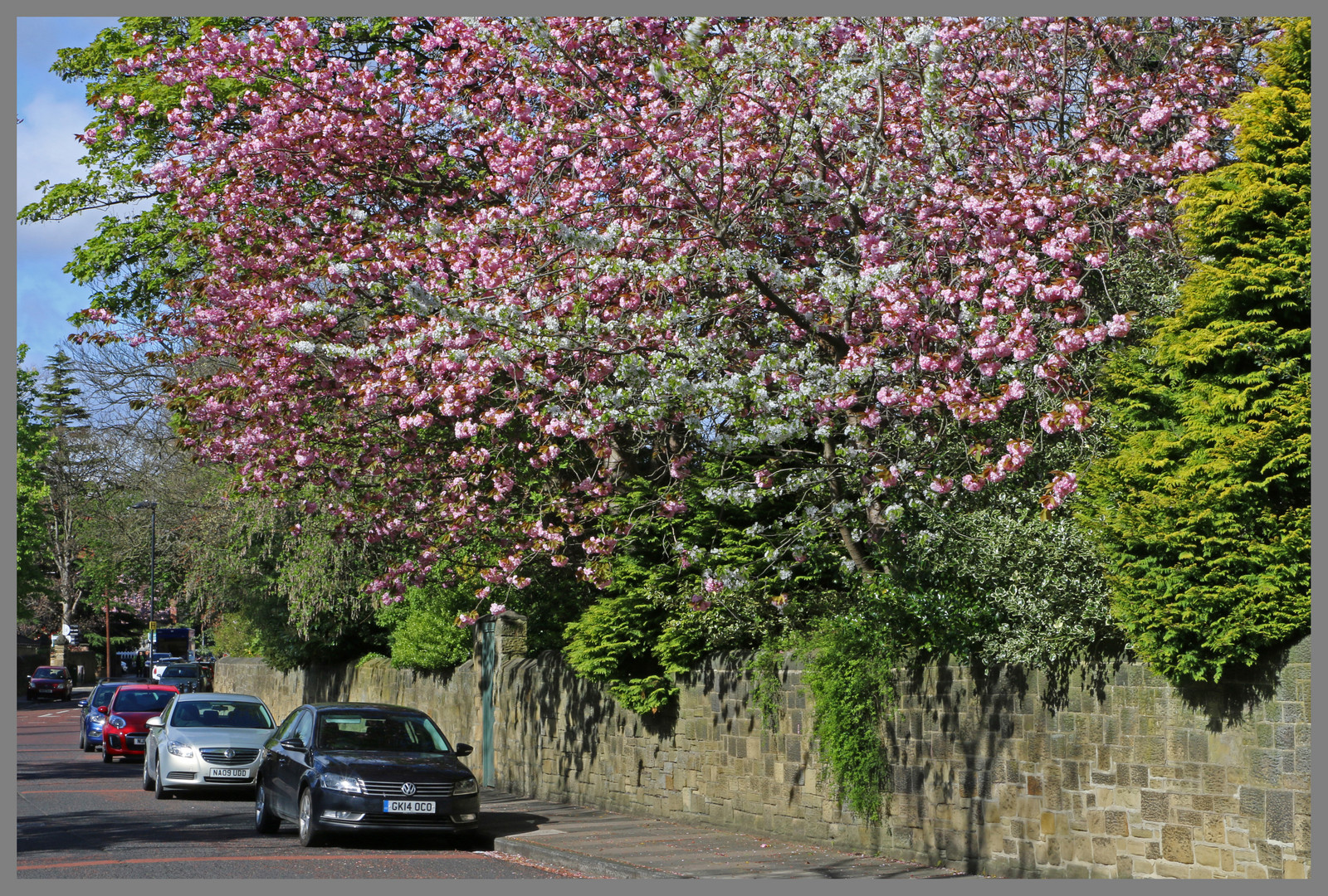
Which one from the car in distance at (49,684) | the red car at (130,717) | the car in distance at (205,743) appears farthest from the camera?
the car in distance at (49,684)

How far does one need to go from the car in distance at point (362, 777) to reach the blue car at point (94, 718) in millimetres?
14427

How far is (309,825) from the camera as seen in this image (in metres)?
12.8

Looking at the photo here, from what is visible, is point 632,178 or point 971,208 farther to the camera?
point 632,178

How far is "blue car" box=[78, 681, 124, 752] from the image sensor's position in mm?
27406

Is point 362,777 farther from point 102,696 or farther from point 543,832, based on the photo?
point 102,696

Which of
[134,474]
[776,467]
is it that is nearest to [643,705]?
[776,467]

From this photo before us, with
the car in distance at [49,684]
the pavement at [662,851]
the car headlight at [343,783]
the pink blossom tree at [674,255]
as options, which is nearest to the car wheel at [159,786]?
the pink blossom tree at [674,255]

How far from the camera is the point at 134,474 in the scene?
136 feet

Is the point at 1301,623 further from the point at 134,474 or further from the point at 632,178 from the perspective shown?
the point at 134,474

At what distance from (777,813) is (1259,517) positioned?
626 centimetres

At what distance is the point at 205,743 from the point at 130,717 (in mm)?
8399

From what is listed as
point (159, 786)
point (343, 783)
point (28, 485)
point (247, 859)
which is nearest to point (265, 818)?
point (343, 783)

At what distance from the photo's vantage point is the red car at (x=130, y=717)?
975 inches

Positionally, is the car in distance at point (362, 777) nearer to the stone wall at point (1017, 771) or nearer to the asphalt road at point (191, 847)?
the asphalt road at point (191, 847)
